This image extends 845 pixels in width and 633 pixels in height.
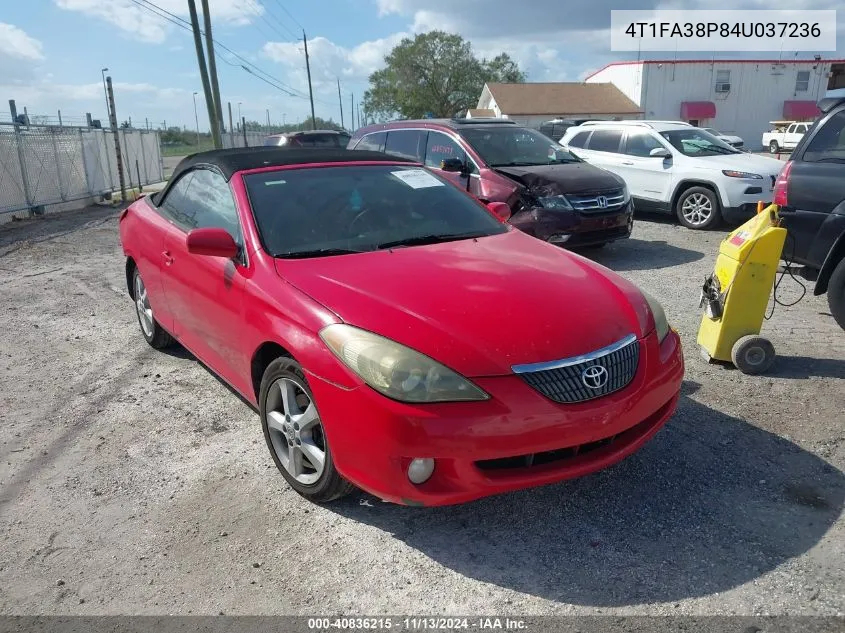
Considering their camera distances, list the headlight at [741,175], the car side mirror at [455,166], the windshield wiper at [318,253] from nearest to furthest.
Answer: the windshield wiper at [318,253], the car side mirror at [455,166], the headlight at [741,175]

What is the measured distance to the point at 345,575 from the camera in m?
2.66

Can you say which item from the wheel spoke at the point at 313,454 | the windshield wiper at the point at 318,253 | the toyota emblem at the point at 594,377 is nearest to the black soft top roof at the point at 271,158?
the windshield wiper at the point at 318,253

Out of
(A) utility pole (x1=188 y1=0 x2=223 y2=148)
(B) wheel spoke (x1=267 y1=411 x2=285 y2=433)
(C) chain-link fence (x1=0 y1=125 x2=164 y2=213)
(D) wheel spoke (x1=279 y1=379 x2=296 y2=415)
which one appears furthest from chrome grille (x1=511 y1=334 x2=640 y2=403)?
(A) utility pole (x1=188 y1=0 x2=223 y2=148)

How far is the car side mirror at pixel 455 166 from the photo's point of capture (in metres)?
8.37

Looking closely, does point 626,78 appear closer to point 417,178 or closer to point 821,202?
point 821,202

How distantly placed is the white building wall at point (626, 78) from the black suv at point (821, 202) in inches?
1711

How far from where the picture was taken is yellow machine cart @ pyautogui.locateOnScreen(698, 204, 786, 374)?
4309mm

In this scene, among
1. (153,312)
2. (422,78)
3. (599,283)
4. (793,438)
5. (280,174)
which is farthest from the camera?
(422,78)

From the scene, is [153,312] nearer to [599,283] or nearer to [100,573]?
[100,573]

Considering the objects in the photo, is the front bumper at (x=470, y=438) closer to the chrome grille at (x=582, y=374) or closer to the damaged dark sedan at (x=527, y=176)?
the chrome grille at (x=582, y=374)

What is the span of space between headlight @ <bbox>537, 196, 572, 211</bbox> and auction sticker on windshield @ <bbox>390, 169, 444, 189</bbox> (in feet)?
11.9

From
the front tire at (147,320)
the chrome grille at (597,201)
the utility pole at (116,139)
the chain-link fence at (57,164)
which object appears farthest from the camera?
the utility pole at (116,139)

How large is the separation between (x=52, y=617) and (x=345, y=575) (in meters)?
1.11

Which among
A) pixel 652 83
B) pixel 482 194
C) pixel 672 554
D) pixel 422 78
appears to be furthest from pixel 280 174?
pixel 422 78
